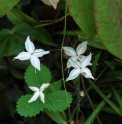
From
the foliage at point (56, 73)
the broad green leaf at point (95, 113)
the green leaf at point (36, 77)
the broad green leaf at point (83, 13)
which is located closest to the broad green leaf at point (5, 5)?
the foliage at point (56, 73)

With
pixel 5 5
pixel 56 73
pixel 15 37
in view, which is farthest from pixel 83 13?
pixel 56 73

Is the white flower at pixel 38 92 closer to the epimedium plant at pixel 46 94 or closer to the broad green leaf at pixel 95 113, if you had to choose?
the epimedium plant at pixel 46 94

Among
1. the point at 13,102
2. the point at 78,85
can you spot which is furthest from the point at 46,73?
the point at 13,102

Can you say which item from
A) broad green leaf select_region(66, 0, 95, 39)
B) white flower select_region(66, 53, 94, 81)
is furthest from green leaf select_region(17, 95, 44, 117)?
broad green leaf select_region(66, 0, 95, 39)

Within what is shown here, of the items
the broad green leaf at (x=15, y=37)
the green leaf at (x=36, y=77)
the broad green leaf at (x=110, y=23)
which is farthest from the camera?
the broad green leaf at (x=15, y=37)

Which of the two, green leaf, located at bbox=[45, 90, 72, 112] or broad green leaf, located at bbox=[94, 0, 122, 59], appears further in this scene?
green leaf, located at bbox=[45, 90, 72, 112]

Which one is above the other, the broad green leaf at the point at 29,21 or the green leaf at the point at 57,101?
the broad green leaf at the point at 29,21

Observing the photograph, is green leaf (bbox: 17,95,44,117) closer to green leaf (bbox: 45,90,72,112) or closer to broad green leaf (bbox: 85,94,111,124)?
green leaf (bbox: 45,90,72,112)
